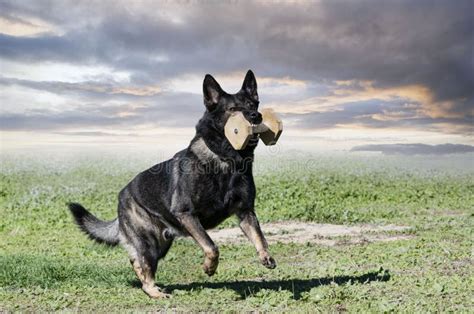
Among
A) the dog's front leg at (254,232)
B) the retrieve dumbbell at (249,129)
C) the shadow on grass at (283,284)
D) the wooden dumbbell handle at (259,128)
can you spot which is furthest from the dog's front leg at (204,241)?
the wooden dumbbell handle at (259,128)

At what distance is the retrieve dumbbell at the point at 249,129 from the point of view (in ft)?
25.2

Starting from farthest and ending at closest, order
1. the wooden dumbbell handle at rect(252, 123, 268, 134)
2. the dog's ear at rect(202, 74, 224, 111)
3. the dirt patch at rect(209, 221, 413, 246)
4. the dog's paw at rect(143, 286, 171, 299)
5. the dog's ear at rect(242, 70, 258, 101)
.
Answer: the dirt patch at rect(209, 221, 413, 246)
the dog's paw at rect(143, 286, 171, 299)
the dog's ear at rect(242, 70, 258, 101)
the dog's ear at rect(202, 74, 224, 111)
the wooden dumbbell handle at rect(252, 123, 268, 134)

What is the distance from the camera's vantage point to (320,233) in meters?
15.5

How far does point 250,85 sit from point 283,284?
2.99 meters

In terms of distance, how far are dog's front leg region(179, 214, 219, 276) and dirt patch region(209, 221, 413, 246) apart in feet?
21.1

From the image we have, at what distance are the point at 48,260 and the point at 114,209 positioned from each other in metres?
7.82

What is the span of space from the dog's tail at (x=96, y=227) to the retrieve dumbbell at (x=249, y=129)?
2.74 m

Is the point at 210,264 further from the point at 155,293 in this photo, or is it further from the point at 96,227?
the point at 96,227

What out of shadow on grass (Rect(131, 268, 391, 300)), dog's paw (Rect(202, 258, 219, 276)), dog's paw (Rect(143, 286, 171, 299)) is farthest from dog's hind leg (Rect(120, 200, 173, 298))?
dog's paw (Rect(202, 258, 219, 276))

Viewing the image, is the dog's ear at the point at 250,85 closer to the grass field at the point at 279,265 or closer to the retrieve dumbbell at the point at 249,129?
the retrieve dumbbell at the point at 249,129

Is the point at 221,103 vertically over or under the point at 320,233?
over

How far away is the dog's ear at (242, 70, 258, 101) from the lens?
330 inches

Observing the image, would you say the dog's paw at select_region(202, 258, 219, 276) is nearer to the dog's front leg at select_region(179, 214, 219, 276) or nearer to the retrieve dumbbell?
the dog's front leg at select_region(179, 214, 219, 276)

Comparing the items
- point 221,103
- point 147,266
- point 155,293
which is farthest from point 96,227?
point 221,103
